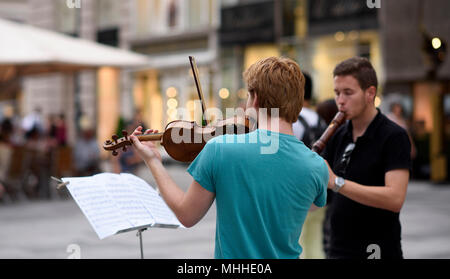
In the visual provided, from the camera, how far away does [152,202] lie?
2590 millimetres

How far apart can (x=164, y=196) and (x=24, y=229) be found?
289 inches

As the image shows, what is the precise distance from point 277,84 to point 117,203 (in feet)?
2.44

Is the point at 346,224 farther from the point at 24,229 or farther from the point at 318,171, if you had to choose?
the point at 24,229

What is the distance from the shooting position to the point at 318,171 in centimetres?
235

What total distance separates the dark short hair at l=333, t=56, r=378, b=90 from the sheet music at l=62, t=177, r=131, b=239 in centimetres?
140

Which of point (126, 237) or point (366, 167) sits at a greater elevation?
point (366, 167)

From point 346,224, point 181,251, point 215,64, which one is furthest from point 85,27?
point 346,224

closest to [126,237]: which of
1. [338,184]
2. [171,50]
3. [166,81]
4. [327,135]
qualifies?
[327,135]

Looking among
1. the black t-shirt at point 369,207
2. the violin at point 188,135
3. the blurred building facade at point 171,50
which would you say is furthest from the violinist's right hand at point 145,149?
the blurred building facade at point 171,50

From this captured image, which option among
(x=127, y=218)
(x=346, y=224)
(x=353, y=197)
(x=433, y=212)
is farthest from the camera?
(x=433, y=212)

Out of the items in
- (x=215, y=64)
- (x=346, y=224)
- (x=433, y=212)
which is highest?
(x=215, y=64)

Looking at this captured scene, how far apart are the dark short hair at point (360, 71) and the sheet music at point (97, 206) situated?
4.58ft

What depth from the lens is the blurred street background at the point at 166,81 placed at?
8.85m

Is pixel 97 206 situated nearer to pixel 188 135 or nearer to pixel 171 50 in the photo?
pixel 188 135
